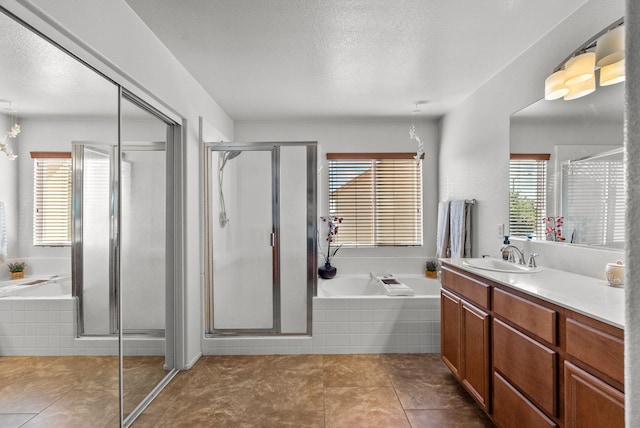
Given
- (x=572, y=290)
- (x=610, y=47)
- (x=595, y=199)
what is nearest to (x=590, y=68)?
(x=610, y=47)

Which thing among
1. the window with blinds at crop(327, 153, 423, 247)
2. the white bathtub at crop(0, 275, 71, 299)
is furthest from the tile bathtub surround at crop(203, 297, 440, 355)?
the white bathtub at crop(0, 275, 71, 299)

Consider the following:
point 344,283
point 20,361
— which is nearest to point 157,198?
point 20,361

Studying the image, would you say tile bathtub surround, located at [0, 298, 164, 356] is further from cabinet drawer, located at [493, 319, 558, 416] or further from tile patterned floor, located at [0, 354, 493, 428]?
cabinet drawer, located at [493, 319, 558, 416]

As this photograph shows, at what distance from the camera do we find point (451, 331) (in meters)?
2.50

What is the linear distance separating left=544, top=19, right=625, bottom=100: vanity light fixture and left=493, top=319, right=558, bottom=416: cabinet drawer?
53.4 inches

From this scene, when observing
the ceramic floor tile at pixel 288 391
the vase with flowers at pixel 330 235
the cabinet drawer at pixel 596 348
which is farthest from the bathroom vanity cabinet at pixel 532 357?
the vase with flowers at pixel 330 235

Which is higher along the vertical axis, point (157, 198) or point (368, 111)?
point (368, 111)

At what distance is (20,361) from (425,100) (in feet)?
12.0

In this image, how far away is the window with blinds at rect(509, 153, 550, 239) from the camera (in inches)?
91.1

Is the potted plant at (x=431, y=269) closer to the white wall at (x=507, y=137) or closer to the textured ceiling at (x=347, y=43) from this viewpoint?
the white wall at (x=507, y=137)

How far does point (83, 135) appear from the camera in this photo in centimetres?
169

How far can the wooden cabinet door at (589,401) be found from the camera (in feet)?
3.77

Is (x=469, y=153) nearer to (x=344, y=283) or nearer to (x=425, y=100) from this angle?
(x=425, y=100)

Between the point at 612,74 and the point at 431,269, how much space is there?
2.88 meters
